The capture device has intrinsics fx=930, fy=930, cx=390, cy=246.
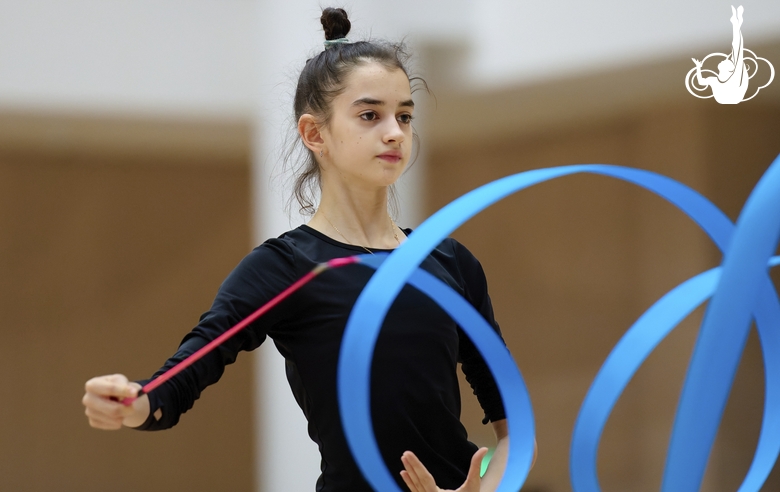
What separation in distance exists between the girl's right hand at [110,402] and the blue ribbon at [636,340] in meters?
0.26

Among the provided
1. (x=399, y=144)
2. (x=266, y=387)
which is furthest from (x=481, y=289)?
(x=266, y=387)

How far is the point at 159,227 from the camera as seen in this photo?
21.8 ft

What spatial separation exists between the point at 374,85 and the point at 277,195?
2.93m

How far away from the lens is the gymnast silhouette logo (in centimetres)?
234

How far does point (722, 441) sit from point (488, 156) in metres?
2.42

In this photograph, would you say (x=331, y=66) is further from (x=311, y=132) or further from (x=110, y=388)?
(x=110, y=388)

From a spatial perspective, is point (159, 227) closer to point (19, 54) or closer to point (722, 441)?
point (19, 54)

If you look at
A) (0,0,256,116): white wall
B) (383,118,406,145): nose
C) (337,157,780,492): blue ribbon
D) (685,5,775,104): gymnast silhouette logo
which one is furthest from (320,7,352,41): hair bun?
(0,0,256,116): white wall

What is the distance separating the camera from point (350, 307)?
1407 millimetres

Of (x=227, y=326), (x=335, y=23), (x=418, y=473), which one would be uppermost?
(x=335, y=23)

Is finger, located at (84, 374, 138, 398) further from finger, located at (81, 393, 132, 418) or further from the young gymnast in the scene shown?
the young gymnast

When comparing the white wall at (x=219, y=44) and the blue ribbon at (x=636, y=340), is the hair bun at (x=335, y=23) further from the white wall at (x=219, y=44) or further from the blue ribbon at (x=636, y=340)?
the white wall at (x=219, y=44)

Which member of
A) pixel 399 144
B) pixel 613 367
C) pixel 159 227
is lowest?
pixel 613 367

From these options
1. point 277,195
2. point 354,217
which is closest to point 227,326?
point 354,217
